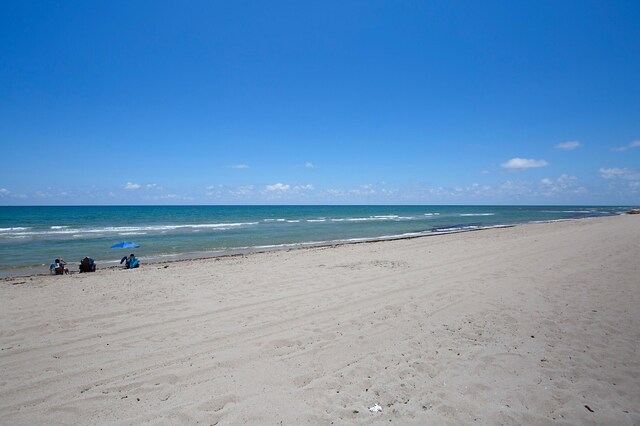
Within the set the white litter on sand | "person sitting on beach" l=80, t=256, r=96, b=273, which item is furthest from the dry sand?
"person sitting on beach" l=80, t=256, r=96, b=273

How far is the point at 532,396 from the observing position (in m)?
3.69

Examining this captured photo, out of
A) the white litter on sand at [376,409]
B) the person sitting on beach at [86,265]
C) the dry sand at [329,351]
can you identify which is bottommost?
the white litter on sand at [376,409]

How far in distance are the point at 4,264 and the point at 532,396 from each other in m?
21.1

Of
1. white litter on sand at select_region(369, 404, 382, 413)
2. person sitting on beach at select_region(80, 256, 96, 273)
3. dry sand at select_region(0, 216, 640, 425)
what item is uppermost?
person sitting on beach at select_region(80, 256, 96, 273)

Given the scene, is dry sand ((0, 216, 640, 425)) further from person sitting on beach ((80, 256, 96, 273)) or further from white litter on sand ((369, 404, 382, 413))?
person sitting on beach ((80, 256, 96, 273))

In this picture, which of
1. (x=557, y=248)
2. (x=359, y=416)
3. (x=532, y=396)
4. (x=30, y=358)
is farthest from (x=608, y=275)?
(x=30, y=358)

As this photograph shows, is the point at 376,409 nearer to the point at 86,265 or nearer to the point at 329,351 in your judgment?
the point at 329,351

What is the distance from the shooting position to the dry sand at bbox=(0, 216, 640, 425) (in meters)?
3.51

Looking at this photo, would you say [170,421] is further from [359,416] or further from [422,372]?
[422,372]

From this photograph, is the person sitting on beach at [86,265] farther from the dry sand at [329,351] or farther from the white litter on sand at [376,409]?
the white litter on sand at [376,409]

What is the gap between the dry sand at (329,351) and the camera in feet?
11.5

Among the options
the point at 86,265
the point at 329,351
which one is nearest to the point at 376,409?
the point at 329,351

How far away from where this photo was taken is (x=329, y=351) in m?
4.81

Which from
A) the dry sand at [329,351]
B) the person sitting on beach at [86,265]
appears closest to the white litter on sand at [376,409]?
the dry sand at [329,351]
